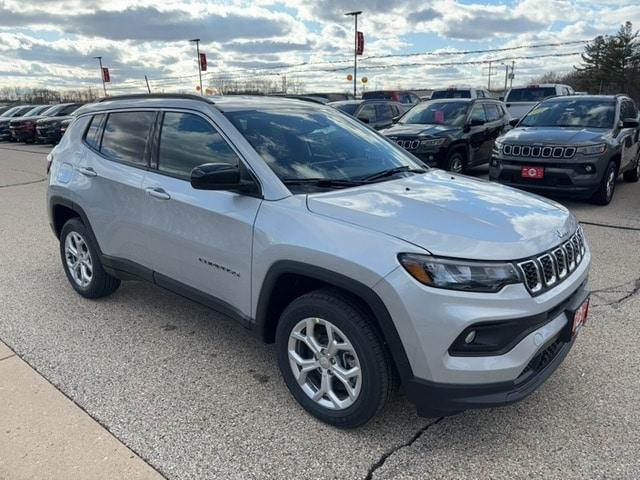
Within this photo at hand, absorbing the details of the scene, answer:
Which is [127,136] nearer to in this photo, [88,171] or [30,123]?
[88,171]

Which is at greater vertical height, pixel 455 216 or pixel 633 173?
pixel 455 216

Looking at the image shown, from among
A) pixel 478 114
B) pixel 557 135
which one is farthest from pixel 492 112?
pixel 557 135

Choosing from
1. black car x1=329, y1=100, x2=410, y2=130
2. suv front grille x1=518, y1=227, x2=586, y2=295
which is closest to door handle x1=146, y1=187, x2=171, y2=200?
suv front grille x1=518, y1=227, x2=586, y2=295

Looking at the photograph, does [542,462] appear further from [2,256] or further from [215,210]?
[2,256]

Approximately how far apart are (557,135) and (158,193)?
22.2 ft

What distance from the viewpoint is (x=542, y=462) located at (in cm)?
256

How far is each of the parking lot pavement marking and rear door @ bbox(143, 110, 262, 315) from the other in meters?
1.00

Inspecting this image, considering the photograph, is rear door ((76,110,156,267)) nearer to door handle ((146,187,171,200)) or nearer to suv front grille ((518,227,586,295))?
door handle ((146,187,171,200))

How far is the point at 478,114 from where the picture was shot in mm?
11109

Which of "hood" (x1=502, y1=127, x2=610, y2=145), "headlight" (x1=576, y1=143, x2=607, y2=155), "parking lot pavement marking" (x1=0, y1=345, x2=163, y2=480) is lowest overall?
"parking lot pavement marking" (x1=0, y1=345, x2=163, y2=480)

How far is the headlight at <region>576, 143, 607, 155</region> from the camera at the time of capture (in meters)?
7.79

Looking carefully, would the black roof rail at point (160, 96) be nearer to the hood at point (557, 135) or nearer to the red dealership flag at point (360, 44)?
the hood at point (557, 135)

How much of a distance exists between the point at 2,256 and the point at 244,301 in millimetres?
4408

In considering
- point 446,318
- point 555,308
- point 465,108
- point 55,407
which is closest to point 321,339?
point 446,318
